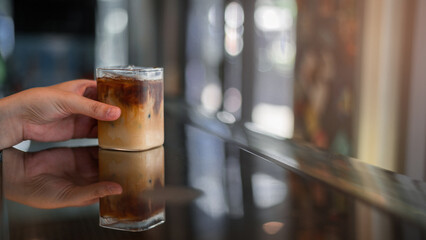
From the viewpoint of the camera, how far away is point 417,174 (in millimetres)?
1567

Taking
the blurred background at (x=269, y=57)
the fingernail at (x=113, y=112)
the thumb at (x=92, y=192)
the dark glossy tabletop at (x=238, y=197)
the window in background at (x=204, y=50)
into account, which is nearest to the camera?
the dark glossy tabletop at (x=238, y=197)

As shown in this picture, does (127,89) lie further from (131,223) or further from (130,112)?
(131,223)

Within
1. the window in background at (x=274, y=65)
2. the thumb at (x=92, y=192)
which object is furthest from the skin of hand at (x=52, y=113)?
the window in background at (x=274, y=65)

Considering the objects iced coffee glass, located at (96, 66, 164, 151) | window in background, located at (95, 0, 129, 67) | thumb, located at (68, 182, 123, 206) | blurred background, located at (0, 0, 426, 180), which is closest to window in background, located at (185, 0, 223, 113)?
blurred background, located at (0, 0, 426, 180)

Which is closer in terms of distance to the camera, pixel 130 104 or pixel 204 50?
pixel 130 104

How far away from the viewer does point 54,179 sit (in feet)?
2.24

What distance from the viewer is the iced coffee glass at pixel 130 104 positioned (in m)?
0.87

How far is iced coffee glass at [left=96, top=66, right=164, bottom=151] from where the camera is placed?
2.85ft

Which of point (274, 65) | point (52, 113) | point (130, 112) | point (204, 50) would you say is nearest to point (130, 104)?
point (130, 112)

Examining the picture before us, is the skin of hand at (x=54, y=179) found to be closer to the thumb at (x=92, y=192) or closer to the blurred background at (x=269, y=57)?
the thumb at (x=92, y=192)

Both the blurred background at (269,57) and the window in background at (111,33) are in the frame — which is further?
the window in background at (111,33)

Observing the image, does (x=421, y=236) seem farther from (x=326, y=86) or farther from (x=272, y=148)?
(x=326, y=86)

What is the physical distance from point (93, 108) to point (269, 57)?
2150 mm

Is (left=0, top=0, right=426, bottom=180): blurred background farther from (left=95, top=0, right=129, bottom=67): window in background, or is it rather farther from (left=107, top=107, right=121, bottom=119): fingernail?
(left=107, top=107, right=121, bottom=119): fingernail
